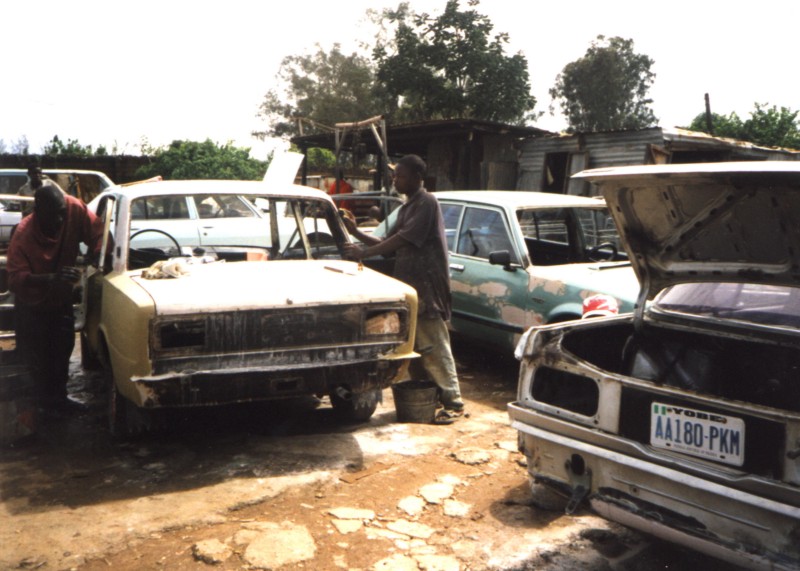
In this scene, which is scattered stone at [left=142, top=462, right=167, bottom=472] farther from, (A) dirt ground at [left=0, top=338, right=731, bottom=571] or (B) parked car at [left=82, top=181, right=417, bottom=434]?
(B) parked car at [left=82, top=181, right=417, bottom=434]

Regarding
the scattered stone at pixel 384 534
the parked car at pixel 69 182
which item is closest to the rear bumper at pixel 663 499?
the scattered stone at pixel 384 534

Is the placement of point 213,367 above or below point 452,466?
above

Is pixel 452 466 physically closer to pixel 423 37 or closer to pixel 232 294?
pixel 232 294

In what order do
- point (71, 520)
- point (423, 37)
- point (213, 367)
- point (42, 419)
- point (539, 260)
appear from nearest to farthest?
point (71, 520), point (213, 367), point (42, 419), point (539, 260), point (423, 37)

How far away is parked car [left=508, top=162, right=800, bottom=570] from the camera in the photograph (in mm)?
2523

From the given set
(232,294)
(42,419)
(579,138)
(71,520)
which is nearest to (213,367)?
(232,294)

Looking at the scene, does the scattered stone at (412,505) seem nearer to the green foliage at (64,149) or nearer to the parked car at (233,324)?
the parked car at (233,324)

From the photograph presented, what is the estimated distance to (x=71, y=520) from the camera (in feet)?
11.5

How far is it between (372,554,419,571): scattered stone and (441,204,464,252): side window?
12.6 ft

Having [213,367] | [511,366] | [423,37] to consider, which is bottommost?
[511,366]

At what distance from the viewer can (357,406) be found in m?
5.00

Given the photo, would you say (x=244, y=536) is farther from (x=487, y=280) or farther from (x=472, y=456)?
(x=487, y=280)

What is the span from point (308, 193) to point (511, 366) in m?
2.69

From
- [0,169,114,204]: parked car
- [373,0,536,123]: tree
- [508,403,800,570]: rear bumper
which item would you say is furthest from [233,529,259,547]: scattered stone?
[373,0,536,123]: tree
